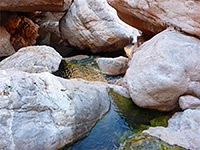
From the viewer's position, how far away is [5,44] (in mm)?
9273

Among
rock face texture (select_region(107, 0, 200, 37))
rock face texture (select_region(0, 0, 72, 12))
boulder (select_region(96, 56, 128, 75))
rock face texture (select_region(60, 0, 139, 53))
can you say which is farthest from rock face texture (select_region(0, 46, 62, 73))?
rock face texture (select_region(107, 0, 200, 37))

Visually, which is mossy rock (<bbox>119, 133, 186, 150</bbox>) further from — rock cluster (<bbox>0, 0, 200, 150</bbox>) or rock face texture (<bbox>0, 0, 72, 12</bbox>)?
rock face texture (<bbox>0, 0, 72, 12</bbox>)

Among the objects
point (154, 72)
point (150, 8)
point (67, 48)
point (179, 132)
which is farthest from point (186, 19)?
point (67, 48)

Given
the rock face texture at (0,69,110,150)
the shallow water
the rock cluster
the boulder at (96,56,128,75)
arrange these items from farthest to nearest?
the boulder at (96,56,128,75) → the shallow water → the rock cluster → the rock face texture at (0,69,110,150)

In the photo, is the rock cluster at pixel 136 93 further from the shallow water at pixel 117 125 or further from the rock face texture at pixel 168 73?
the shallow water at pixel 117 125

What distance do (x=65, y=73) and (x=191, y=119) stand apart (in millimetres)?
5569

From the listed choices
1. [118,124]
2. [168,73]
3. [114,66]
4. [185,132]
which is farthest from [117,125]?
[114,66]

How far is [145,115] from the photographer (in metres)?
4.28

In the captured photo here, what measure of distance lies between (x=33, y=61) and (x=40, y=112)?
4.54 meters

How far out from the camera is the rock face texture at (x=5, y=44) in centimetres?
916

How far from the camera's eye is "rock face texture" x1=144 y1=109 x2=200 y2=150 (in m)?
2.94

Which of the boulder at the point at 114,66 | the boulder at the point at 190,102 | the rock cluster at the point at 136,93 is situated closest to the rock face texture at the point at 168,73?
the rock cluster at the point at 136,93

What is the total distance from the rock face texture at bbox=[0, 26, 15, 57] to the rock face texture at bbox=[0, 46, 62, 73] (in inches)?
85.8

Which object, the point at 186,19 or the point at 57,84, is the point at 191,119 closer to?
the point at 186,19
